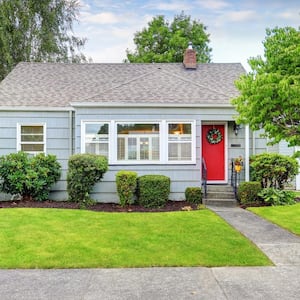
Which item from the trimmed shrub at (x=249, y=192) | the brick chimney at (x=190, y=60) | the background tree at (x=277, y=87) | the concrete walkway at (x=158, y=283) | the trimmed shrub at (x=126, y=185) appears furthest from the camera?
the brick chimney at (x=190, y=60)

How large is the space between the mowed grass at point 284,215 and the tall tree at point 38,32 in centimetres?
1613

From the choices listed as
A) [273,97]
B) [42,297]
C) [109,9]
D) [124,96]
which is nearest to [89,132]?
[124,96]

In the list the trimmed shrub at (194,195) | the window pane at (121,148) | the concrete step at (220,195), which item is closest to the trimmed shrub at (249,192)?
the concrete step at (220,195)

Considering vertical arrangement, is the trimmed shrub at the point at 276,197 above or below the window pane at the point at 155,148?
below

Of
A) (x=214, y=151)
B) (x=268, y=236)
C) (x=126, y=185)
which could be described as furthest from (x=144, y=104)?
(x=268, y=236)

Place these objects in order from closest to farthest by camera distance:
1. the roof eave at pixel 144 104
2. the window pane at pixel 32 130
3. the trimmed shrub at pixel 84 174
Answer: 1. the trimmed shrub at pixel 84 174
2. the roof eave at pixel 144 104
3. the window pane at pixel 32 130

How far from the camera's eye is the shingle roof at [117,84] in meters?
11.5

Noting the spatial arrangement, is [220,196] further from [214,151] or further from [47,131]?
[47,131]

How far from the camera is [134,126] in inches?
446

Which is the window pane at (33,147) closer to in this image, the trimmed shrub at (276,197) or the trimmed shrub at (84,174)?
the trimmed shrub at (84,174)

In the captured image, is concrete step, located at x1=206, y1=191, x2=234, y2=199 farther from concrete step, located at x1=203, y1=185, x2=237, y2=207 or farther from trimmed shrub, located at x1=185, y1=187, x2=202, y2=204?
trimmed shrub, located at x1=185, y1=187, x2=202, y2=204

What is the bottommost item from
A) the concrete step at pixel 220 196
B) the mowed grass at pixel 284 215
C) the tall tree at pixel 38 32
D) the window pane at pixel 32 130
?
the mowed grass at pixel 284 215

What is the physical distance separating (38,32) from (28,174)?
1323 centimetres

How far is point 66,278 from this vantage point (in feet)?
14.8
